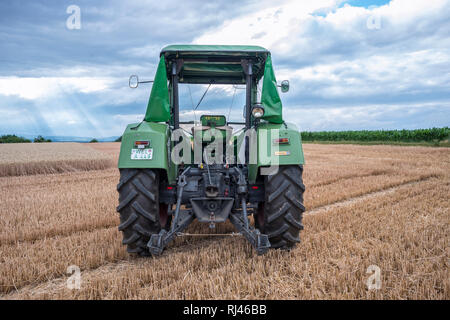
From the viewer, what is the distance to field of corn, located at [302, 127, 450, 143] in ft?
91.5

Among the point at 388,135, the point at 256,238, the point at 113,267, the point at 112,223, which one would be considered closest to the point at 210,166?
the point at 256,238

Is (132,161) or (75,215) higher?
(132,161)

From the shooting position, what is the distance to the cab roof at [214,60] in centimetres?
405

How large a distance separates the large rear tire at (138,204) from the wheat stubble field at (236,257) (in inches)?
15.4

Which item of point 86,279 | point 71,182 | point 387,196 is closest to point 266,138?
point 86,279

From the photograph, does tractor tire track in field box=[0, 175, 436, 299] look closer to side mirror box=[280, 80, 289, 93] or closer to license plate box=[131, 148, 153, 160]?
license plate box=[131, 148, 153, 160]

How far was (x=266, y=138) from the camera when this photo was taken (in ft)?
12.8

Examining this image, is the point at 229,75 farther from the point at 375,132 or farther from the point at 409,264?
the point at 375,132

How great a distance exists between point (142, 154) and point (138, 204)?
571 millimetres

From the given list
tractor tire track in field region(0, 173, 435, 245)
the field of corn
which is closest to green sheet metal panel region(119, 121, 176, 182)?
tractor tire track in field region(0, 173, 435, 245)

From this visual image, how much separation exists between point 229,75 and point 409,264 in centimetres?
348

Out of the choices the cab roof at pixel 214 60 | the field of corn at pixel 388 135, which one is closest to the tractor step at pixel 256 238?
the cab roof at pixel 214 60

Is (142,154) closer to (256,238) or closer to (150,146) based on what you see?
(150,146)

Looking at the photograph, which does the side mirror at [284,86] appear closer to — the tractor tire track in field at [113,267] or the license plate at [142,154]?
the license plate at [142,154]
